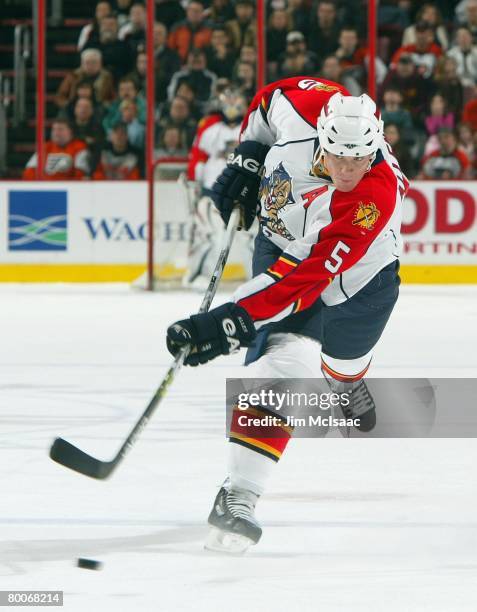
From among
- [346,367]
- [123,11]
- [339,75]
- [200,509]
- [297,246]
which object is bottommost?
[200,509]

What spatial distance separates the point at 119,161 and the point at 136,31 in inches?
39.2

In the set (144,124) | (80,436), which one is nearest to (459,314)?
(144,124)

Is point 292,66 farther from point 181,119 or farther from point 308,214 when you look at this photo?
point 308,214

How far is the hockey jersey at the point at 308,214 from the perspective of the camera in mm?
2768

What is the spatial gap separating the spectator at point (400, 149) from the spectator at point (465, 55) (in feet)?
2.35

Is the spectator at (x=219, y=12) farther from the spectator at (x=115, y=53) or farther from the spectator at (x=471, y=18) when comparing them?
the spectator at (x=471, y=18)

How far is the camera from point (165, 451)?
12.4 feet

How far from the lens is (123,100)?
986cm

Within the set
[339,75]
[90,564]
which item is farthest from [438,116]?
[90,564]

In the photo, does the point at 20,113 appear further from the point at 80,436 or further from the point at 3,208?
the point at 80,436

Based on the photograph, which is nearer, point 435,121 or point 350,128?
point 350,128

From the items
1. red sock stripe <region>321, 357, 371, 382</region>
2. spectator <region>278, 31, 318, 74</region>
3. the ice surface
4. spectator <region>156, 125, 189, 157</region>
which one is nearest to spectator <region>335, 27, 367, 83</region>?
spectator <region>278, 31, 318, 74</region>

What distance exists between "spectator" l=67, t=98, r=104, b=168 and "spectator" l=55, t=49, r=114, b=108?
0.34 ft

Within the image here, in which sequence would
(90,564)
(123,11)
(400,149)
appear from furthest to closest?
(123,11), (400,149), (90,564)
